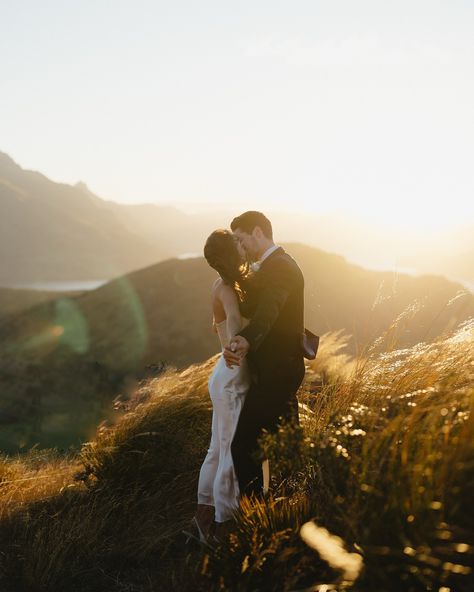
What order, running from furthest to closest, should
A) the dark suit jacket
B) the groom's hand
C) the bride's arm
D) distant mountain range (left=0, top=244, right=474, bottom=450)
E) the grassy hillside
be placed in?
distant mountain range (left=0, top=244, right=474, bottom=450), the bride's arm, the dark suit jacket, the groom's hand, the grassy hillside

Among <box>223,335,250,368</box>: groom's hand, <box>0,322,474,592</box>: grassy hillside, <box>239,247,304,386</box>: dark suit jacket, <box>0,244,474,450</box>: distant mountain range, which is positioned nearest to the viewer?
<box>0,322,474,592</box>: grassy hillside

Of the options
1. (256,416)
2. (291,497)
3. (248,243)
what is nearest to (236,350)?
(256,416)

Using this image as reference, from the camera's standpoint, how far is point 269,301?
3660mm

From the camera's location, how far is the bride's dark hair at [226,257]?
3.78 m

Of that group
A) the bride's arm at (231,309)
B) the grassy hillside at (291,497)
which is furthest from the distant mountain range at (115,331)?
the bride's arm at (231,309)

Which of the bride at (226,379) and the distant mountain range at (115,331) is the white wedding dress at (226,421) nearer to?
the bride at (226,379)

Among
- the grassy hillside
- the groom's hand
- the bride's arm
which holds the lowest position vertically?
the grassy hillside

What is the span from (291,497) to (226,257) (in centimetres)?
163

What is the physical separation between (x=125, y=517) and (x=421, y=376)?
2.44 meters

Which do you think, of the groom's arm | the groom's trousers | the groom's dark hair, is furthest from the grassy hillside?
the groom's dark hair

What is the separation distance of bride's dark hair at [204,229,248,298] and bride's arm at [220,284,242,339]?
7cm

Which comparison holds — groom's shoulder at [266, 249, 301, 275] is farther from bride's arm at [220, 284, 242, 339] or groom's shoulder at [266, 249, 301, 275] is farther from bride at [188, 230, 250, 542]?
bride's arm at [220, 284, 242, 339]

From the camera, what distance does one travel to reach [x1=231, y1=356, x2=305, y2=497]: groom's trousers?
151 inches

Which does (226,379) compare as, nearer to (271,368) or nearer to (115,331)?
(271,368)
